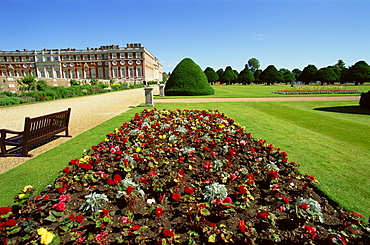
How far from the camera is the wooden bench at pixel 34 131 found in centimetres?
469

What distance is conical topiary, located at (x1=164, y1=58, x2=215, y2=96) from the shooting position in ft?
64.6

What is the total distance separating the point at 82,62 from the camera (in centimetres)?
6569

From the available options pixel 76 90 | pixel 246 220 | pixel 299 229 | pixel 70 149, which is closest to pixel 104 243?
pixel 246 220

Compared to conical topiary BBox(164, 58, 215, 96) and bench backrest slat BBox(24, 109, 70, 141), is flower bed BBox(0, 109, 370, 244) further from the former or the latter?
conical topiary BBox(164, 58, 215, 96)

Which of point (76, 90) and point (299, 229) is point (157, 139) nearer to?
point (299, 229)

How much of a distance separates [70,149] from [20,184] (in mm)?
1776

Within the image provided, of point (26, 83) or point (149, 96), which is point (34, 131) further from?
point (26, 83)

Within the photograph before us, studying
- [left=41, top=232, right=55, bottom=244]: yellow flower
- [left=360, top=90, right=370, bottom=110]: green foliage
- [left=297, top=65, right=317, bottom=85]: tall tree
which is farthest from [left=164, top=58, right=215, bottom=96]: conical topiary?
[left=297, top=65, right=317, bottom=85]: tall tree

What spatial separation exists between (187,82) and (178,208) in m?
17.9

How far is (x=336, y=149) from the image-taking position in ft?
15.8

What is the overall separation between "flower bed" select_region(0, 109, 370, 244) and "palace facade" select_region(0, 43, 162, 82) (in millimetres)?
61665

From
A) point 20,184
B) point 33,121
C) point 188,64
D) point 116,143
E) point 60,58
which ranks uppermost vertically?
point 60,58

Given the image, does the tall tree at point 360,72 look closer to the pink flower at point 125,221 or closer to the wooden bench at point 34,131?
the wooden bench at point 34,131

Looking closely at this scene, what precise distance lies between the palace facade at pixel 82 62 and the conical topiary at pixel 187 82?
145 feet
